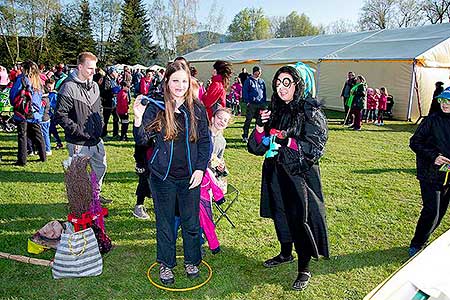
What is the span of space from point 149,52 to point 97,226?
135 feet

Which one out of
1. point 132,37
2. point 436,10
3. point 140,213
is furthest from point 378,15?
point 140,213

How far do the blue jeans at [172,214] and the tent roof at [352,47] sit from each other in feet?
42.3

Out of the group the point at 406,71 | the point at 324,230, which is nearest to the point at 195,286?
the point at 324,230

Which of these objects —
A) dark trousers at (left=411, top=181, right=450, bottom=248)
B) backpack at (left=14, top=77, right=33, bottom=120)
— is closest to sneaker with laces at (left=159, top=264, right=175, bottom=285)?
dark trousers at (left=411, top=181, right=450, bottom=248)

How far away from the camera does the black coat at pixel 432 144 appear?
3572mm

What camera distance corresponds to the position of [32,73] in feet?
21.1

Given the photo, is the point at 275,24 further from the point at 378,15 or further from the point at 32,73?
the point at 32,73

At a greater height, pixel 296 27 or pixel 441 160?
pixel 296 27

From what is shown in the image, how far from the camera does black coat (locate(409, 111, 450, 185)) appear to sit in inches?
141

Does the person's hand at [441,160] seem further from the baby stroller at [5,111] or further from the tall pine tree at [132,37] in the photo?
the tall pine tree at [132,37]

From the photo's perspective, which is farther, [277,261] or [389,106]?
[389,106]

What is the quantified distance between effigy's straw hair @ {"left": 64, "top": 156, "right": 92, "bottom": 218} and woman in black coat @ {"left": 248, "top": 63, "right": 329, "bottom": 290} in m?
1.63

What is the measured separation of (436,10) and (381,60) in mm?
30348

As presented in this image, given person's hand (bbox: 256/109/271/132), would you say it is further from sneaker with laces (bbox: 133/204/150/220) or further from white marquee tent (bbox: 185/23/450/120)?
white marquee tent (bbox: 185/23/450/120)
